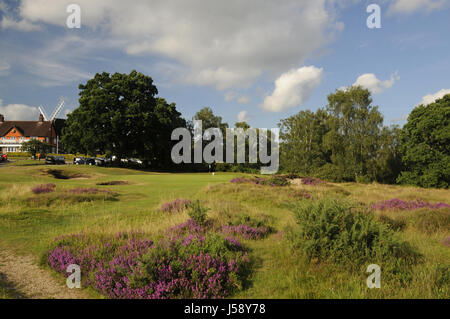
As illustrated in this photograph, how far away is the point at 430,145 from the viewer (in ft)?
134

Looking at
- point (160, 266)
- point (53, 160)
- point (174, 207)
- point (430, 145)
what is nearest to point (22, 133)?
point (53, 160)

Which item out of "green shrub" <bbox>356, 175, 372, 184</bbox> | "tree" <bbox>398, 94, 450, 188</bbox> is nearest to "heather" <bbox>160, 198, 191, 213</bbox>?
"green shrub" <bbox>356, 175, 372, 184</bbox>

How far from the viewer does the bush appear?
6.29m

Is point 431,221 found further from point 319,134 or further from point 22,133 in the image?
point 22,133

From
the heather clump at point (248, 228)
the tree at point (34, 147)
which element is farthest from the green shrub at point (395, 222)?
the tree at point (34, 147)

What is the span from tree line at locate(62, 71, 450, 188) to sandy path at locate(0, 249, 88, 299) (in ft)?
137

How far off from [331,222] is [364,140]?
136ft

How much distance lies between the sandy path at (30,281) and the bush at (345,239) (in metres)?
5.03

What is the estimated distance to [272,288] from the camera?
534 cm

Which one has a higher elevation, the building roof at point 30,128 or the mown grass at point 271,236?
the building roof at point 30,128

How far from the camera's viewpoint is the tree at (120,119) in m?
46.8

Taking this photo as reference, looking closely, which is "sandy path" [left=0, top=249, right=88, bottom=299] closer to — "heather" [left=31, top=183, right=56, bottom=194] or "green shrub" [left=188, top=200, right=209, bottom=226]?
"green shrub" [left=188, top=200, right=209, bottom=226]

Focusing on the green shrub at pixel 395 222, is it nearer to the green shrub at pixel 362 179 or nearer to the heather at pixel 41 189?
the heather at pixel 41 189
